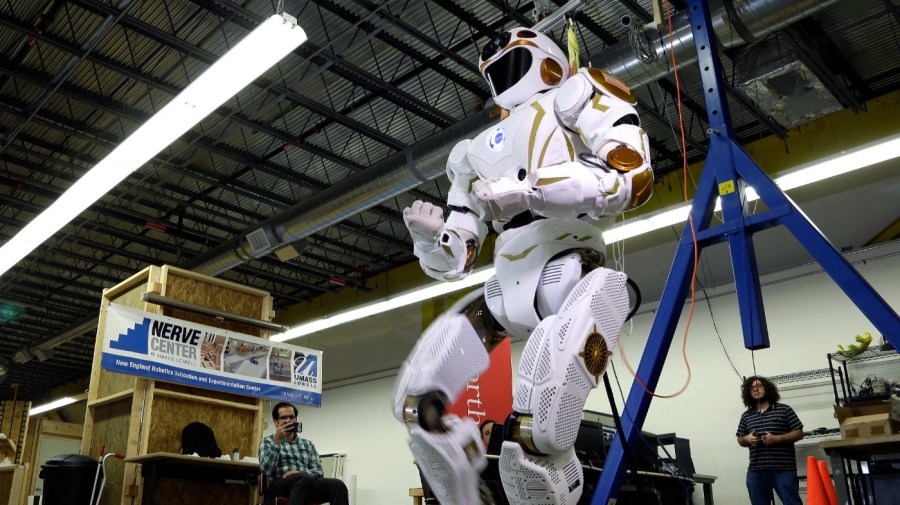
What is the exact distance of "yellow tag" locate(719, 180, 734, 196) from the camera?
3.34m

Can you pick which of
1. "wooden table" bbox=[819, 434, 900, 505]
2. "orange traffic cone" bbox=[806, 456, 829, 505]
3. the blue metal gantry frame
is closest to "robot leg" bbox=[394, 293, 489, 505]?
the blue metal gantry frame

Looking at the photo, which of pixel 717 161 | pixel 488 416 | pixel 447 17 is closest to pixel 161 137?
pixel 447 17

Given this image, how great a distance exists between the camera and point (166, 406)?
6750 mm

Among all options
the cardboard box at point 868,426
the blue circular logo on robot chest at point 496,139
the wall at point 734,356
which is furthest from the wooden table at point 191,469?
the cardboard box at point 868,426

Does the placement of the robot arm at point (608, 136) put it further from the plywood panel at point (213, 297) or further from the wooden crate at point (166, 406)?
the plywood panel at point (213, 297)

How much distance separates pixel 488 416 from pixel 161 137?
4609 millimetres

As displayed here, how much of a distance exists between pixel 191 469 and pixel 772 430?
16.0ft

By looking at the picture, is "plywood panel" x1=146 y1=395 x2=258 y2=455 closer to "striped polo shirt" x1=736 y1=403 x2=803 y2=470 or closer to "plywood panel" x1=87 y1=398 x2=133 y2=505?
"plywood panel" x1=87 y1=398 x2=133 y2=505

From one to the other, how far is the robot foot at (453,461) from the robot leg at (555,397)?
0.38ft

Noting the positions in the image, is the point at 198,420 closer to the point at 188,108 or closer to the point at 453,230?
the point at 188,108

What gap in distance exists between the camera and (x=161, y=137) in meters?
7.64

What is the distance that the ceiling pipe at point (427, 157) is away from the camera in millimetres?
7145

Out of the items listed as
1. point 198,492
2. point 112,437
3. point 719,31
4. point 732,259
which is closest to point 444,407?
point 732,259

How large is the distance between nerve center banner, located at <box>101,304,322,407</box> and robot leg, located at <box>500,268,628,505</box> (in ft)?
14.9
